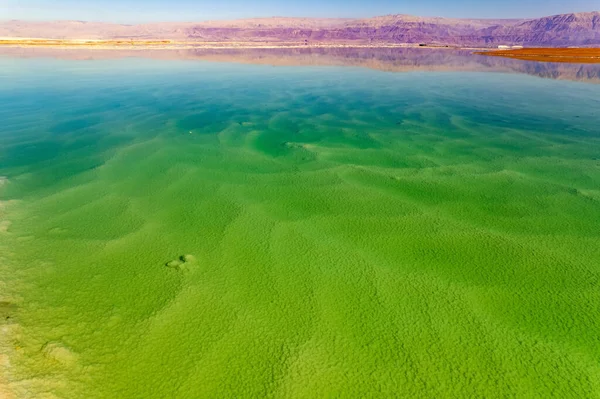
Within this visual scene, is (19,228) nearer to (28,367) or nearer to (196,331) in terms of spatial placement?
(28,367)

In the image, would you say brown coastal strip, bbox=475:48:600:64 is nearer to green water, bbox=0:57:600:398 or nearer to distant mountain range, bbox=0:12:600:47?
green water, bbox=0:57:600:398

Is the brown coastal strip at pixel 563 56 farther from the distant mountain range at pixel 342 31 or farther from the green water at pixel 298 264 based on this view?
the distant mountain range at pixel 342 31

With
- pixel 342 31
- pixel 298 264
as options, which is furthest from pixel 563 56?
pixel 342 31

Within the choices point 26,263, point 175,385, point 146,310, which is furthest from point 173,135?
point 175,385

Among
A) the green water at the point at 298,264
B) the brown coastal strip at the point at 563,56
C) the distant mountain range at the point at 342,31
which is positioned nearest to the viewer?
the green water at the point at 298,264

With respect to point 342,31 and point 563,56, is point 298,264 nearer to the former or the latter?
point 563,56

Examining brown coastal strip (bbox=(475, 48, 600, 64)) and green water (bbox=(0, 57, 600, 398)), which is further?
brown coastal strip (bbox=(475, 48, 600, 64))

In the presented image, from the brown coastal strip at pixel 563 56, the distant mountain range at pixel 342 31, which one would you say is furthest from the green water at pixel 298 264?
the distant mountain range at pixel 342 31

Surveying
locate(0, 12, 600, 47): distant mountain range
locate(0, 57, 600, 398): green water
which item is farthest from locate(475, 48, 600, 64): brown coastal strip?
locate(0, 12, 600, 47): distant mountain range
